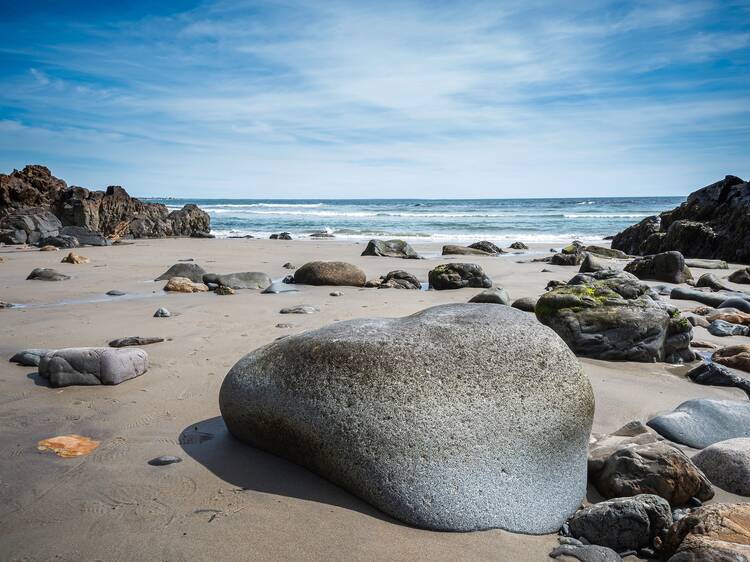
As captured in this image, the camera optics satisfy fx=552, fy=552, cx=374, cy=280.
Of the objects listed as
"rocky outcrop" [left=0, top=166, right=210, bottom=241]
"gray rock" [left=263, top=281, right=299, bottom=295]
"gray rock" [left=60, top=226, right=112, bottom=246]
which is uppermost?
"rocky outcrop" [left=0, top=166, right=210, bottom=241]

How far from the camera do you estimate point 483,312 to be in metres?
3.45

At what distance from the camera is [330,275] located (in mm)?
9789

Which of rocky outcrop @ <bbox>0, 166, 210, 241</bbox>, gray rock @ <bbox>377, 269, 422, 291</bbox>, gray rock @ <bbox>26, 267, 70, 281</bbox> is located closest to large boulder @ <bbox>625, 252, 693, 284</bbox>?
gray rock @ <bbox>377, 269, 422, 291</bbox>

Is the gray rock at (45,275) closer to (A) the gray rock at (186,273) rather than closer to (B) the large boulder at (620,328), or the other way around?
(A) the gray rock at (186,273)

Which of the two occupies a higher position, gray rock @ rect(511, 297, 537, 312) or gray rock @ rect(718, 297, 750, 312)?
gray rock @ rect(511, 297, 537, 312)

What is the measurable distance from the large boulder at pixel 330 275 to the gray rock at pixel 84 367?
5.58 meters

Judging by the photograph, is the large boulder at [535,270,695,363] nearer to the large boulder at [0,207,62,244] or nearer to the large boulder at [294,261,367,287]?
the large boulder at [294,261,367,287]

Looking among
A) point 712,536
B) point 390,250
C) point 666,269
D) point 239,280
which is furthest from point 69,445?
point 390,250

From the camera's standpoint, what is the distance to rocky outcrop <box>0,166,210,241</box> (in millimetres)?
20047

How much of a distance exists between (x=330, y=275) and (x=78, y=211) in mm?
15479

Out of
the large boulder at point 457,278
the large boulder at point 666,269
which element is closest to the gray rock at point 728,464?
the large boulder at point 457,278

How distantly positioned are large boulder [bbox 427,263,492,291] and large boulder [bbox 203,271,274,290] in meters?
2.97

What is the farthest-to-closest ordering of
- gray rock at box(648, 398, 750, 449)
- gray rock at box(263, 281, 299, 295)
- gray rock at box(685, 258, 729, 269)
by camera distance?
gray rock at box(685, 258, 729, 269), gray rock at box(263, 281, 299, 295), gray rock at box(648, 398, 750, 449)

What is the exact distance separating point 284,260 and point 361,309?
25.1 feet
